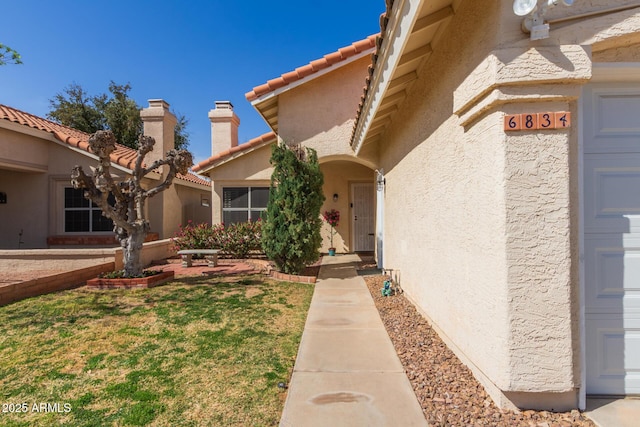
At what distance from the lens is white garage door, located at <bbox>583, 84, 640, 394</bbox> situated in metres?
2.71

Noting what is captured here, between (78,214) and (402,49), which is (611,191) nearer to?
(402,49)

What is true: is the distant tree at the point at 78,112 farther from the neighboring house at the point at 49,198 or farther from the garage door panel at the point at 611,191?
the garage door panel at the point at 611,191

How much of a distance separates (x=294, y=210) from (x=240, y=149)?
4.81m

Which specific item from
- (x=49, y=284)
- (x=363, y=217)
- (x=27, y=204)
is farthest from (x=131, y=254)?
(x=363, y=217)

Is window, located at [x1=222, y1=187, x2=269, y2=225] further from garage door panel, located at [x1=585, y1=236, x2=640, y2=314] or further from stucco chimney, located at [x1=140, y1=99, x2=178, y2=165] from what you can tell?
garage door panel, located at [x1=585, y1=236, x2=640, y2=314]

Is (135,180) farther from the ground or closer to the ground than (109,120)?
closer to the ground

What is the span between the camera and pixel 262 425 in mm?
2531

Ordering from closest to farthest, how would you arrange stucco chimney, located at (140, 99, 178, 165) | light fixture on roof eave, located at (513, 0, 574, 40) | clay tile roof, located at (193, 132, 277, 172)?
light fixture on roof eave, located at (513, 0, 574, 40) < clay tile roof, located at (193, 132, 277, 172) < stucco chimney, located at (140, 99, 178, 165)

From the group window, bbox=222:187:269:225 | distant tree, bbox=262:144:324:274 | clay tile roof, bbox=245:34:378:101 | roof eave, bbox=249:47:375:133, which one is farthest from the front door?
clay tile roof, bbox=245:34:378:101

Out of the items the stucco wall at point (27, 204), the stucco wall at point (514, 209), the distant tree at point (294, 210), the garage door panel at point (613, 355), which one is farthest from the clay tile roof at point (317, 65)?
the stucco wall at point (27, 204)

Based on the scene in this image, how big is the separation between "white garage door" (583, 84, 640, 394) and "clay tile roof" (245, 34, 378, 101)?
744 centimetres

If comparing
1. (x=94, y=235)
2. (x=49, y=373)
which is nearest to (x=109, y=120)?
(x=94, y=235)

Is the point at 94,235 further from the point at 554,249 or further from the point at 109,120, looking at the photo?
the point at 109,120

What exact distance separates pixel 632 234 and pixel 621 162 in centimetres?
62
